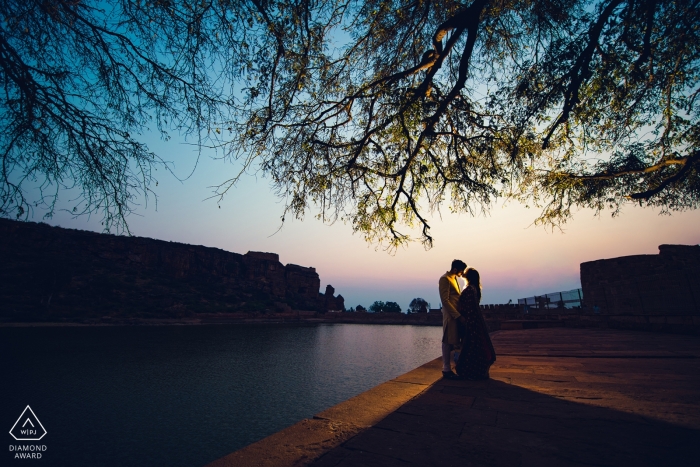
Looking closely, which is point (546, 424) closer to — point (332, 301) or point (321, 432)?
point (321, 432)

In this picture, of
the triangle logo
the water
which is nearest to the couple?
the water

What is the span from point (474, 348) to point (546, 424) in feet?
5.40

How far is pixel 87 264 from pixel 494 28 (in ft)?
156

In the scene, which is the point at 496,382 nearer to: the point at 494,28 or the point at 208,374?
the point at 494,28

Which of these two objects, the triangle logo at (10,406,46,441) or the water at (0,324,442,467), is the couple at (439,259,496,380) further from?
the triangle logo at (10,406,46,441)

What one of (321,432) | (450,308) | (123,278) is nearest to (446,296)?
(450,308)

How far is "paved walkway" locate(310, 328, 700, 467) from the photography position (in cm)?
147

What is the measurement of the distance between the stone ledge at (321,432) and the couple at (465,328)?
767 millimetres

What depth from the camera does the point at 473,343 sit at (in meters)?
3.58

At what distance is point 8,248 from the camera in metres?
32.5

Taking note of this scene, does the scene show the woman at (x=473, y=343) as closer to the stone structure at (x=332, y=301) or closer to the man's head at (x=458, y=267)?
the man's head at (x=458, y=267)

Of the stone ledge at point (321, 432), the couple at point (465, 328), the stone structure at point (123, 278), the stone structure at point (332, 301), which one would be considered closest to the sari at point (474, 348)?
the couple at point (465, 328)

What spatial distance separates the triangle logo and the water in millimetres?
83

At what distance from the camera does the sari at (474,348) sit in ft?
11.5
